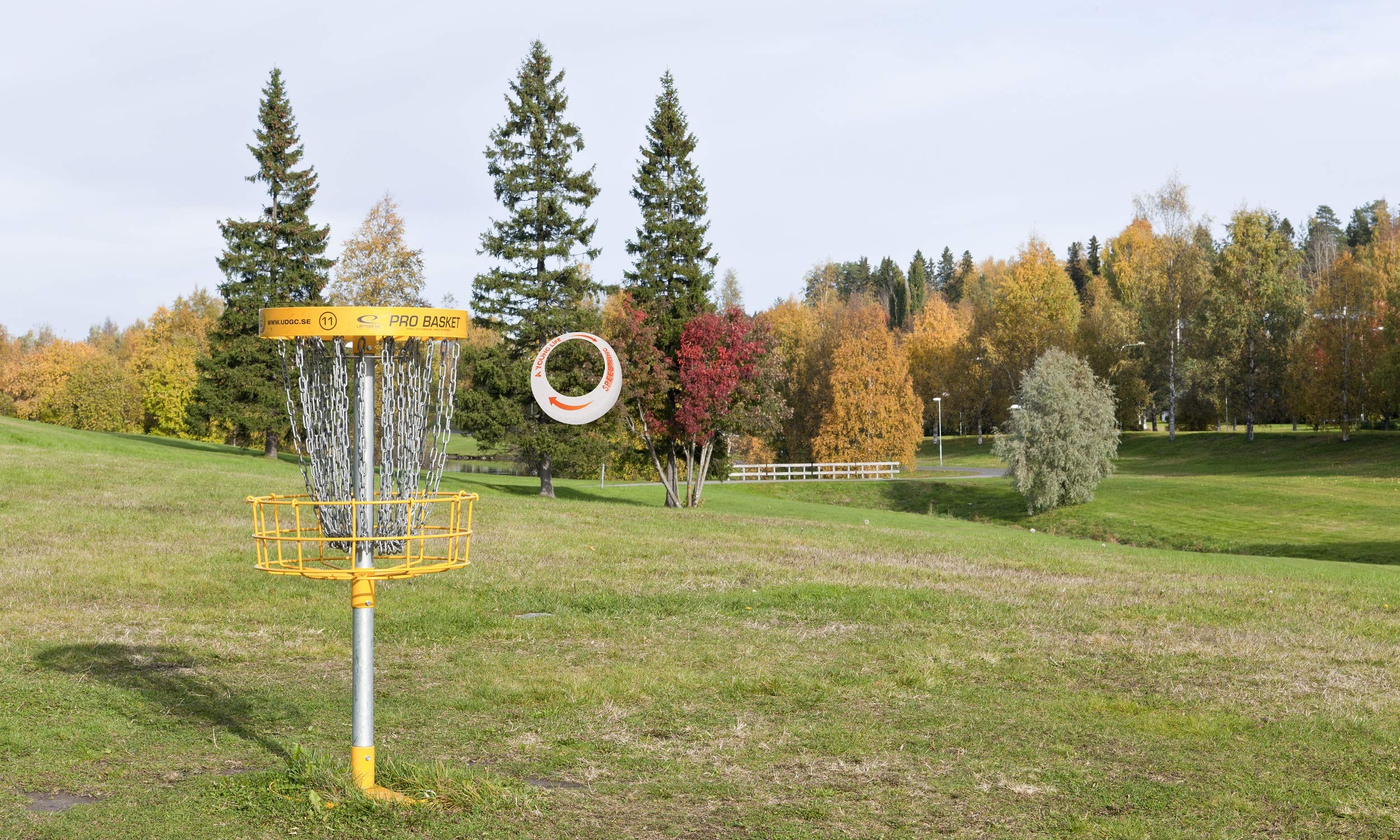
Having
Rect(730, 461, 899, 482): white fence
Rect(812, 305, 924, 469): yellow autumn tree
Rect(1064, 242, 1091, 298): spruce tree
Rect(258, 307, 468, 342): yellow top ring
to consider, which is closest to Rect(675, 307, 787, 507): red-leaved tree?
Rect(730, 461, 899, 482): white fence

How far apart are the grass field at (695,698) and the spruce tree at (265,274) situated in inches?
1091

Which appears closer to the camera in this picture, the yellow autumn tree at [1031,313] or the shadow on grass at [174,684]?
the shadow on grass at [174,684]

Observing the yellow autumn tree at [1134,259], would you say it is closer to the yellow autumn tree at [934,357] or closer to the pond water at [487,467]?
the yellow autumn tree at [934,357]

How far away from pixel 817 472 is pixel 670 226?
22.9 m

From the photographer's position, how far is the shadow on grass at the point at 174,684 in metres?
8.09

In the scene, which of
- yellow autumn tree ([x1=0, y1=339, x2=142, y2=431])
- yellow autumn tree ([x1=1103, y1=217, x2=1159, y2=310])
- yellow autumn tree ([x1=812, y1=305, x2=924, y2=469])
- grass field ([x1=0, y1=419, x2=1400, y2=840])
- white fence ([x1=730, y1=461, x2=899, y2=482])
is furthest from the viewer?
yellow autumn tree ([x1=1103, y1=217, x2=1159, y2=310])

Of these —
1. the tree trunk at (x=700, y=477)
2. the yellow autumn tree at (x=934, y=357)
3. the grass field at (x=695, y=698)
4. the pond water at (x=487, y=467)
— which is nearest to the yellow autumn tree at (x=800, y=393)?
the yellow autumn tree at (x=934, y=357)

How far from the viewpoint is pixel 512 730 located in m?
8.03

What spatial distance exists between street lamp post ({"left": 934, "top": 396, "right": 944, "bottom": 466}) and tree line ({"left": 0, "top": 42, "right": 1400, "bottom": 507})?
122 centimetres

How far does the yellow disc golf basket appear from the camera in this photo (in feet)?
20.5

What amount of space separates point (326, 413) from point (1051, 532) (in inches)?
1639

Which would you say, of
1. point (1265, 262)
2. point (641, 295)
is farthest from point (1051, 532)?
point (1265, 262)

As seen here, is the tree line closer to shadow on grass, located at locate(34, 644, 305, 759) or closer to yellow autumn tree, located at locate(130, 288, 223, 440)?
yellow autumn tree, located at locate(130, 288, 223, 440)

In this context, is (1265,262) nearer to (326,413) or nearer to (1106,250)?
(1106,250)
